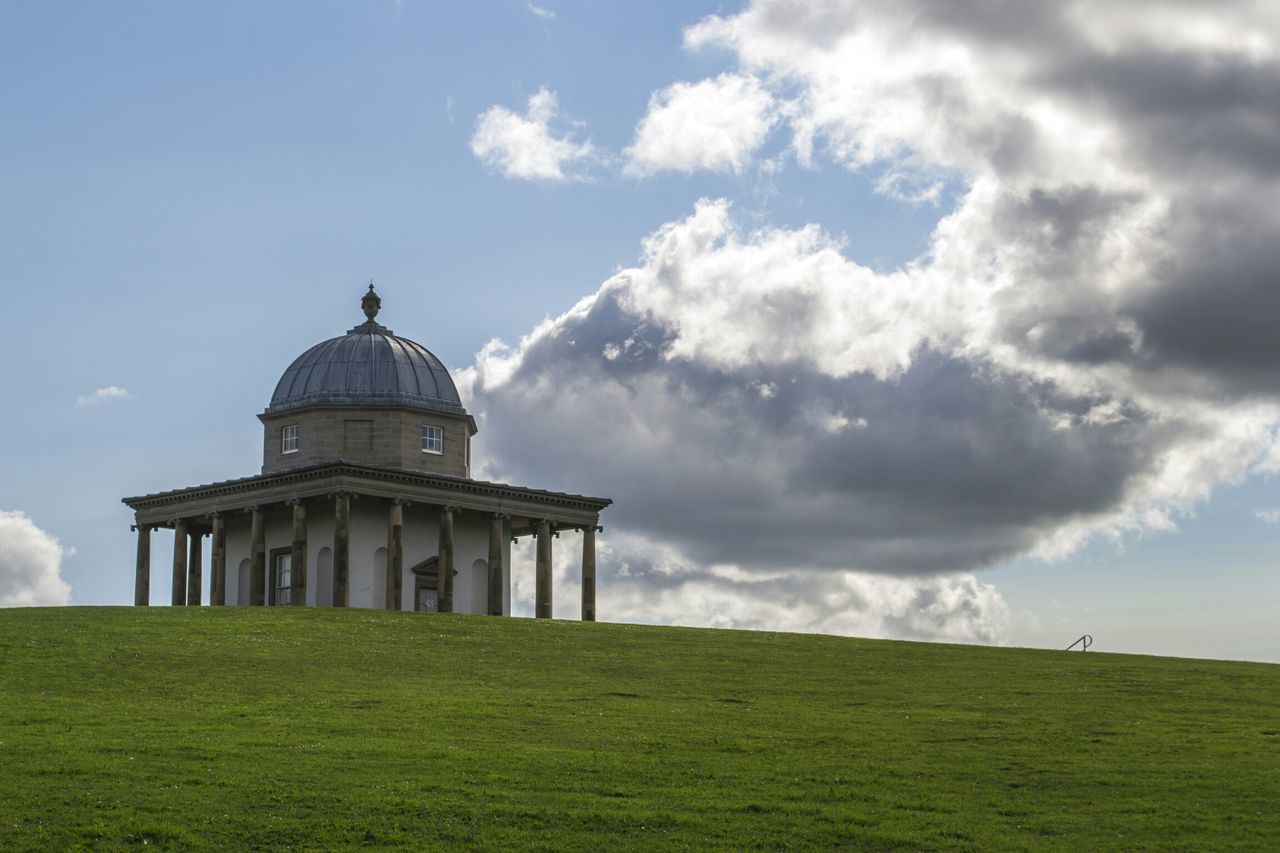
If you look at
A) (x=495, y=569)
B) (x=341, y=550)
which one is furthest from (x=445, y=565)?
(x=341, y=550)

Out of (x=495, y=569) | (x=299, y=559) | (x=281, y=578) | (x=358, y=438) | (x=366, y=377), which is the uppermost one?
(x=366, y=377)

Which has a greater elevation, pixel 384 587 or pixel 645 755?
pixel 384 587

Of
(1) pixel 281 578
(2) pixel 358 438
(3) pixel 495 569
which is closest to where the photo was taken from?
(1) pixel 281 578

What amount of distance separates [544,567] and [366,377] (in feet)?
34.2

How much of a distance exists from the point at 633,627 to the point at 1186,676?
53.6ft

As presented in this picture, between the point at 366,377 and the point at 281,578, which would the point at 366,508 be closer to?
the point at 281,578

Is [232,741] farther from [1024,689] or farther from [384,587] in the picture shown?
[384,587]

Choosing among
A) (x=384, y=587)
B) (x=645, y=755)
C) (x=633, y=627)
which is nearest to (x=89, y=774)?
(x=645, y=755)

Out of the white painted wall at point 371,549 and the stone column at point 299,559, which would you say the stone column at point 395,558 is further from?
the stone column at point 299,559

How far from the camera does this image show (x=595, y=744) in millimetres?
28531

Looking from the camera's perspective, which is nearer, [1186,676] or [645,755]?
Answer: [645,755]

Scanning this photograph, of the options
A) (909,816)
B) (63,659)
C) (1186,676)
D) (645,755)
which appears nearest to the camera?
(909,816)

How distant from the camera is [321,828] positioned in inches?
869

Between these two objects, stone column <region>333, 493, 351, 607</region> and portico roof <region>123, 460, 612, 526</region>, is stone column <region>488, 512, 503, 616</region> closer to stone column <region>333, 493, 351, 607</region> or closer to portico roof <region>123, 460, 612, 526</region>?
portico roof <region>123, 460, 612, 526</region>
